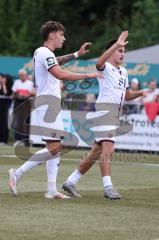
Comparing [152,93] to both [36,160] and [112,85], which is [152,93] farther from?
[36,160]

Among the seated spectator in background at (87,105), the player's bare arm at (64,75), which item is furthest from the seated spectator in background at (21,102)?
the player's bare arm at (64,75)

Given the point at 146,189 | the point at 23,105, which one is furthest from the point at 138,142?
the point at 146,189

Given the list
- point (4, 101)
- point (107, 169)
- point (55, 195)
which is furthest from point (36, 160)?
point (4, 101)

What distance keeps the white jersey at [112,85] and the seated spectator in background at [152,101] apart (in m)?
10.2

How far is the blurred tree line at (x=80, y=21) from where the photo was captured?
1596 inches

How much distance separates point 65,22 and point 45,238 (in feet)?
123

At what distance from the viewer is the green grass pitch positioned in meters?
8.81

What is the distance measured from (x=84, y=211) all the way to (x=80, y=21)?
119 ft

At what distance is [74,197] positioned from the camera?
11.9 meters

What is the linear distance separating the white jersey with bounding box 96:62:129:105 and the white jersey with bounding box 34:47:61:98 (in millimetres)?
759

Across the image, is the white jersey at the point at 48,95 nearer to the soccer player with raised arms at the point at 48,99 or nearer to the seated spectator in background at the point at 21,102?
the soccer player with raised arms at the point at 48,99

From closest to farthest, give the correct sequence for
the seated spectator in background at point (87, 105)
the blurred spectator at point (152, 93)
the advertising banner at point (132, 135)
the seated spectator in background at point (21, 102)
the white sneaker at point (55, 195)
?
the white sneaker at point (55, 195)
the advertising banner at point (132, 135)
the blurred spectator at point (152, 93)
the seated spectator in background at point (87, 105)
the seated spectator in background at point (21, 102)

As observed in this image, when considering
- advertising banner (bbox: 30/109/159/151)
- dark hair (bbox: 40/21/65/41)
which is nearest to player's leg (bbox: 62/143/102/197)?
dark hair (bbox: 40/21/65/41)

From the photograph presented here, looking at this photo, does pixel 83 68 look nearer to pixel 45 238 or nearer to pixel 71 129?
pixel 71 129
